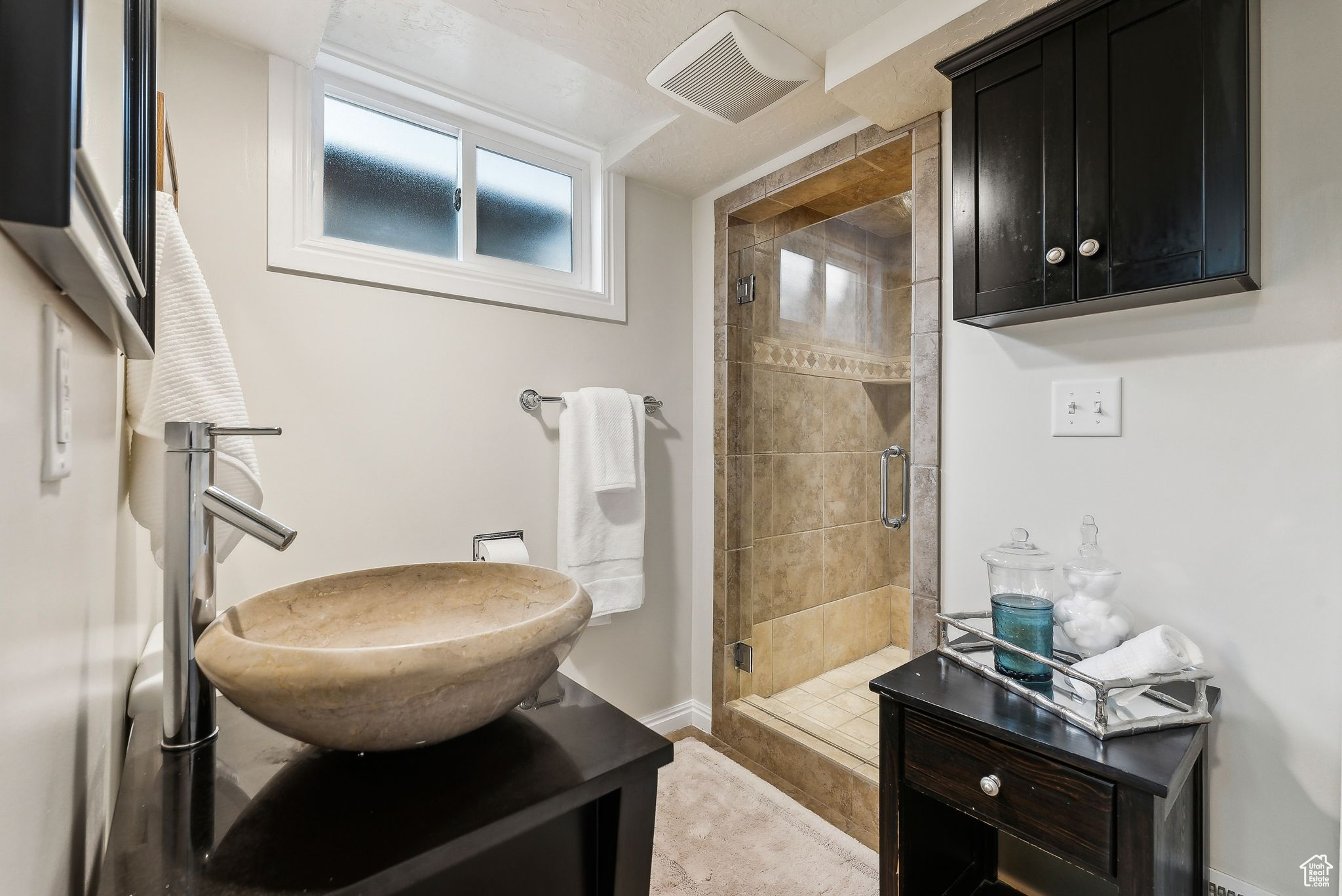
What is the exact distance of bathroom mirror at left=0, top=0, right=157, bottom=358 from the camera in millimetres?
298

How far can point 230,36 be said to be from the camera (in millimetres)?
1509

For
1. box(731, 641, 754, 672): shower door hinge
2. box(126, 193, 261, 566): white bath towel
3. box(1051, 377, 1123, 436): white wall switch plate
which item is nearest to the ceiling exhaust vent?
box(1051, 377, 1123, 436): white wall switch plate

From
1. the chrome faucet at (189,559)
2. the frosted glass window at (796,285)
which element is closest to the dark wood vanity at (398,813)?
the chrome faucet at (189,559)

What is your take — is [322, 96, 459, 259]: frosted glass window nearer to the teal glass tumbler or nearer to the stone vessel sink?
the stone vessel sink

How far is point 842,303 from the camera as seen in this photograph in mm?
2568

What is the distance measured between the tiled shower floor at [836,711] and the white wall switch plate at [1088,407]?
1.09 meters

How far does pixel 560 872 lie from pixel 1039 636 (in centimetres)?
99

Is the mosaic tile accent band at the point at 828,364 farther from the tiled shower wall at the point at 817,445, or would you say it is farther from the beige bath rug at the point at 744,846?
the beige bath rug at the point at 744,846

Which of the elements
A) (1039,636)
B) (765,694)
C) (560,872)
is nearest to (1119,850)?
(1039,636)

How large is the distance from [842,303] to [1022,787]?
6.35 feet

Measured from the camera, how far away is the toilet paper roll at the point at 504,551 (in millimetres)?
1858

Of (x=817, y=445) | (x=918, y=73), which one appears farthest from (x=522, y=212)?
(x=817, y=445)

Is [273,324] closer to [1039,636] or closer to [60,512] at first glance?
[60,512]

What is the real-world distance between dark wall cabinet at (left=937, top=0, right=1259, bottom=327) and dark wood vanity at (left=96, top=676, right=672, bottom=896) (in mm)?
1201
